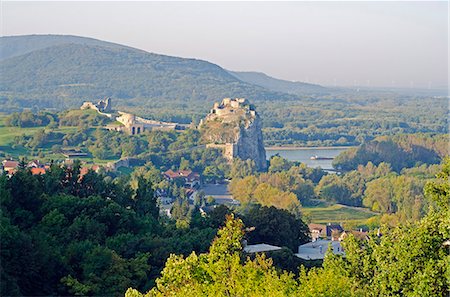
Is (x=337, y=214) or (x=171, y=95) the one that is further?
(x=171, y=95)

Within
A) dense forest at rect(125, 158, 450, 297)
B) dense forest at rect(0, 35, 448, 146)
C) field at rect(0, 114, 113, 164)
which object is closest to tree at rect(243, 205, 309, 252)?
dense forest at rect(125, 158, 450, 297)

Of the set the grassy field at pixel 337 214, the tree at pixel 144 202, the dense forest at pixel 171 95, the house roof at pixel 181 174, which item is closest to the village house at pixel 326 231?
the grassy field at pixel 337 214

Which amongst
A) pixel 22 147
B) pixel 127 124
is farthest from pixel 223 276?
pixel 127 124

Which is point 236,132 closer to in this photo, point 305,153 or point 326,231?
point 305,153

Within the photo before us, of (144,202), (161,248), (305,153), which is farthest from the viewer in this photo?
(305,153)

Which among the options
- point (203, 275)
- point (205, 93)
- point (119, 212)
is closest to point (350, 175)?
point (119, 212)

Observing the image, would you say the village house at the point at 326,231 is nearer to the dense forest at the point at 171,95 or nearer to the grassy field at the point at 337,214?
the grassy field at the point at 337,214

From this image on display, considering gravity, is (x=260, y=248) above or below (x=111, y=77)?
above

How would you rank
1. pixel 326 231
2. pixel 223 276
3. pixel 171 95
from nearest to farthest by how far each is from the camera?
pixel 223 276, pixel 326 231, pixel 171 95
